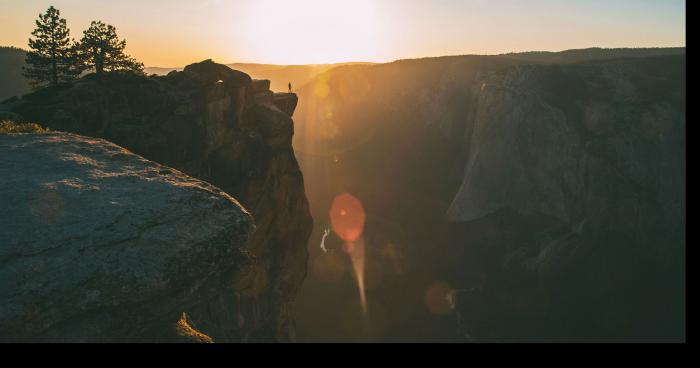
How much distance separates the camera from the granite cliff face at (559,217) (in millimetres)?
39375

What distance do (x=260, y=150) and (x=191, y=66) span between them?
24.7 ft

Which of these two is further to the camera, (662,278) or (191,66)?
(662,278)

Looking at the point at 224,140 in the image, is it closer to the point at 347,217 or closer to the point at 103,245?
the point at 103,245

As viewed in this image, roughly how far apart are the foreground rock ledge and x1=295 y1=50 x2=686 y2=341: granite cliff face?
27.6m

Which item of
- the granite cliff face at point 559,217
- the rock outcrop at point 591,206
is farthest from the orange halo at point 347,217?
the rock outcrop at point 591,206

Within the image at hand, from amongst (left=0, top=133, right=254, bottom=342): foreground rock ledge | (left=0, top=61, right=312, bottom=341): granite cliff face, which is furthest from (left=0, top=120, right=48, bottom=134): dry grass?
(left=0, top=61, right=312, bottom=341): granite cliff face

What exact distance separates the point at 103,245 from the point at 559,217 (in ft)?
159

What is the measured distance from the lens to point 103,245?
1033cm

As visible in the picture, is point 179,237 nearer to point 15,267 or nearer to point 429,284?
point 15,267

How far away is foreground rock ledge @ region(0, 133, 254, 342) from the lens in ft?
30.5

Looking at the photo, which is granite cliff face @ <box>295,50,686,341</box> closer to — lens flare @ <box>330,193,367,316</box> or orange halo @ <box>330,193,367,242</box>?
lens flare @ <box>330,193,367,316</box>
